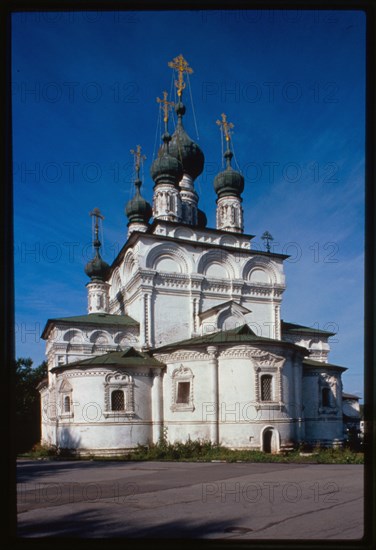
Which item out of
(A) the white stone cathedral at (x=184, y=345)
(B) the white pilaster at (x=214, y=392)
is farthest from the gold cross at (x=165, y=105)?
(B) the white pilaster at (x=214, y=392)

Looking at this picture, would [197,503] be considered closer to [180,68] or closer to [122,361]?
[122,361]

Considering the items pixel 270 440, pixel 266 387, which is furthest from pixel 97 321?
pixel 270 440

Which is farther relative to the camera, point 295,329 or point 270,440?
point 295,329

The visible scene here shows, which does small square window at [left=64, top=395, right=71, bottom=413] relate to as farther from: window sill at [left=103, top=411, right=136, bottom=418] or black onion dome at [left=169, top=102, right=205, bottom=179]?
black onion dome at [left=169, top=102, right=205, bottom=179]

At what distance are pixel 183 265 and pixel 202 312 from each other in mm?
2477

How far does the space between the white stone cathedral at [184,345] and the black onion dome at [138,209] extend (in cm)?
8

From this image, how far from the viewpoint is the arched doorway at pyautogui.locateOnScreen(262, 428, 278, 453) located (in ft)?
59.5

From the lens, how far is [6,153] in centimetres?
392

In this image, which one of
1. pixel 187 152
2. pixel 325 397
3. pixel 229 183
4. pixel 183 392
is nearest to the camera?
pixel 183 392

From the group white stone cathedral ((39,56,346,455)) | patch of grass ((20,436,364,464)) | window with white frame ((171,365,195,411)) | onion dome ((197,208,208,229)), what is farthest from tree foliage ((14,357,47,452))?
onion dome ((197,208,208,229))

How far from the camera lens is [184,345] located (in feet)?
63.9

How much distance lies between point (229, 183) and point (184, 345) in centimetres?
1245

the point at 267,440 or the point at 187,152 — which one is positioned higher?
the point at 187,152

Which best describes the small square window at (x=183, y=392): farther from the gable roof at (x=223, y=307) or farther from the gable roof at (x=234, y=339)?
the gable roof at (x=223, y=307)
